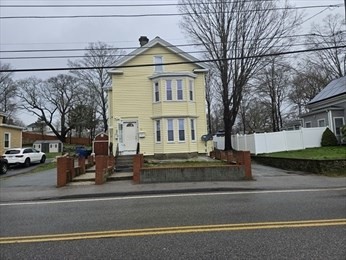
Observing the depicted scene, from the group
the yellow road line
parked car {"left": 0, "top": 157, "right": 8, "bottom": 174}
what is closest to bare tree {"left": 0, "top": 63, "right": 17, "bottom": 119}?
parked car {"left": 0, "top": 157, "right": 8, "bottom": 174}

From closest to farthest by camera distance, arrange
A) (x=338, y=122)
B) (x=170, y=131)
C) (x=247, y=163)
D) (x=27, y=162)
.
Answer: (x=247, y=163) → (x=170, y=131) → (x=27, y=162) → (x=338, y=122)

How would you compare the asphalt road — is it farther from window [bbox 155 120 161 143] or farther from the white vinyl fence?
the white vinyl fence

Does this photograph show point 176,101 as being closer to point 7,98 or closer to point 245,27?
point 245,27

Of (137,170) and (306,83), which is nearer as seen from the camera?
(137,170)

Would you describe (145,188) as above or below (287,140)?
below

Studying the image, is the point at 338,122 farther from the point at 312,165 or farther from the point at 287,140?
the point at 312,165

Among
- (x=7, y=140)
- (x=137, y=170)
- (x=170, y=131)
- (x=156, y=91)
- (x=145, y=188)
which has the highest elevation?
(x=156, y=91)

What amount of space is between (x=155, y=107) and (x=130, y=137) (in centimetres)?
294

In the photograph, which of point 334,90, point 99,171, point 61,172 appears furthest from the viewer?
point 334,90

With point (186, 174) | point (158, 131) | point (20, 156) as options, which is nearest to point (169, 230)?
point (186, 174)

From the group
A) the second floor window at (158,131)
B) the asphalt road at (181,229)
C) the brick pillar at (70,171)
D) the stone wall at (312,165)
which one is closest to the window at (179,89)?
the second floor window at (158,131)

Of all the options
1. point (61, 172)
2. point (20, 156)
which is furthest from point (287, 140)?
point (20, 156)

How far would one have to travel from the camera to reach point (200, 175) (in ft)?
49.5

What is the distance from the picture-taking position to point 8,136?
32469 mm
